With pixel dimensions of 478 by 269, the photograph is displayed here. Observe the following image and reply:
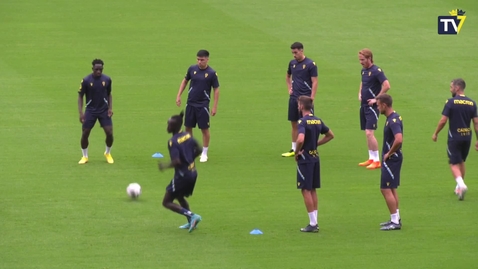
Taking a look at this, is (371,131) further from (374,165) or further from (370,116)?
(374,165)

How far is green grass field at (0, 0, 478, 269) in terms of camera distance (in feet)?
51.9

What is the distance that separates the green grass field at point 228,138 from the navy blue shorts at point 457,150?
0.76 m

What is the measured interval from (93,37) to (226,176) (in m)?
15.4

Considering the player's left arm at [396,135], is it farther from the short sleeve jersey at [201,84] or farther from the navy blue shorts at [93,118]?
the navy blue shorts at [93,118]

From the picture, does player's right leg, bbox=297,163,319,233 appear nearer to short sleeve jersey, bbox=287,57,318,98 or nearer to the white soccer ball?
the white soccer ball

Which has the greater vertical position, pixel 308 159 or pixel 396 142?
pixel 396 142

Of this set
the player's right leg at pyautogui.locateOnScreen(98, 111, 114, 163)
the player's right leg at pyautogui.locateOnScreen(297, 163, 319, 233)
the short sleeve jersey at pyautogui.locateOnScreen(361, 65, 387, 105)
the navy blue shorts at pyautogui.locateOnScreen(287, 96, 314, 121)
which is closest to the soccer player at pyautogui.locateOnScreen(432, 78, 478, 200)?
the short sleeve jersey at pyautogui.locateOnScreen(361, 65, 387, 105)

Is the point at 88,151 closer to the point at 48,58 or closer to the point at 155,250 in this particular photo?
the point at 155,250

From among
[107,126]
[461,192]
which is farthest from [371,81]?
[107,126]

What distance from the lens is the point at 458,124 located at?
18.4m

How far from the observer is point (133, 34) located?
3491 centimetres

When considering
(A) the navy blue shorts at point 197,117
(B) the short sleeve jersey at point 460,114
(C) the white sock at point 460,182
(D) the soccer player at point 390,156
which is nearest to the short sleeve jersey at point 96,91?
(A) the navy blue shorts at point 197,117

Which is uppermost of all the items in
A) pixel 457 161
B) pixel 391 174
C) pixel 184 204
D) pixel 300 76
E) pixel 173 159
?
pixel 300 76

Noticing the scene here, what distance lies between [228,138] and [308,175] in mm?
7937
